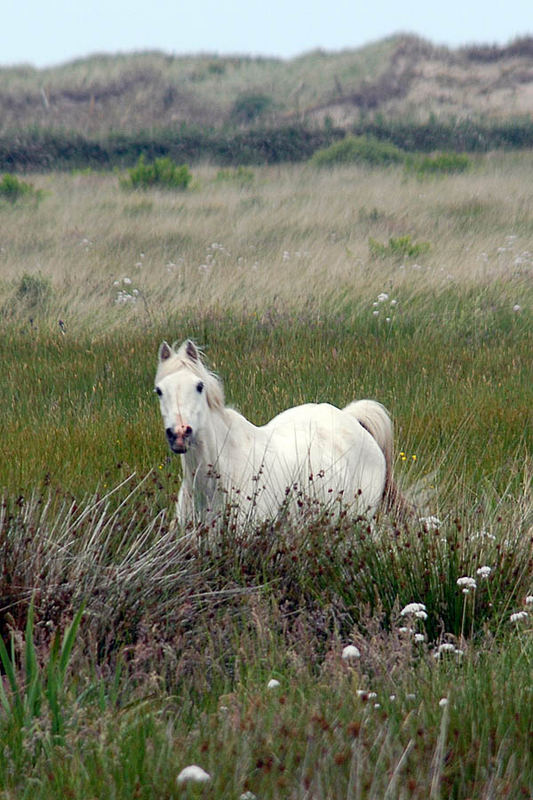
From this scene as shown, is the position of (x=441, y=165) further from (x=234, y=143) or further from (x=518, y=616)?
(x=518, y=616)

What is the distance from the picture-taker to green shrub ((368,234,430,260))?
15787mm

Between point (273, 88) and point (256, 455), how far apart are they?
50714 millimetres

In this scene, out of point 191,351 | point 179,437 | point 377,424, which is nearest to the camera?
point 179,437

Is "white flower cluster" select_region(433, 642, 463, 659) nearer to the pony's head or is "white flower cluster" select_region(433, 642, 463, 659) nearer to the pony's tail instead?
the pony's head

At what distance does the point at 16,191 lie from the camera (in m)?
24.6

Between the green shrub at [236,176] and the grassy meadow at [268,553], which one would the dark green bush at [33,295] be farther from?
the green shrub at [236,176]

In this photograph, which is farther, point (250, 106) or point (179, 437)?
point (250, 106)

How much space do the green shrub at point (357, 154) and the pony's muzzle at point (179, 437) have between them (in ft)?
83.5

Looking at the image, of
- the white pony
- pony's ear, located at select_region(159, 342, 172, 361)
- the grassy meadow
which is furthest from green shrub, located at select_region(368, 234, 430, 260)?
pony's ear, located at select_region(159, 342, 172, 361)

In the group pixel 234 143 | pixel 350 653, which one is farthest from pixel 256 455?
pixel 234 143

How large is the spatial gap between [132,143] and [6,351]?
26369 millimetres

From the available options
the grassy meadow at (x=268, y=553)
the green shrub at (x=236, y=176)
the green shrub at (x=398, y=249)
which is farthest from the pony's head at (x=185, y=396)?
the green shrub at (x=236, y=176)

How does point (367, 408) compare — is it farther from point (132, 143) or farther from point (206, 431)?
point (132, 143)

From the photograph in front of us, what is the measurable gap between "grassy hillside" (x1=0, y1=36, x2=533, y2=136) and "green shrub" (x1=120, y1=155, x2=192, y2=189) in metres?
19.3
